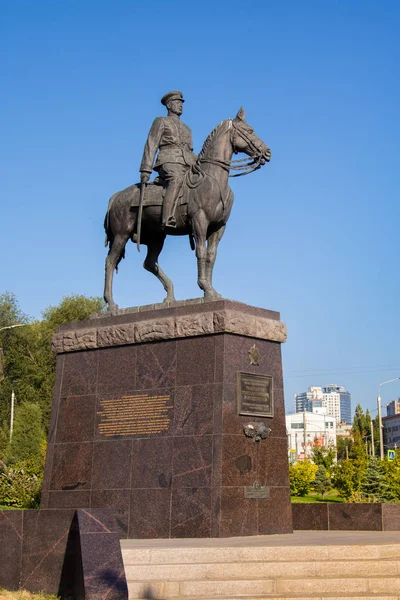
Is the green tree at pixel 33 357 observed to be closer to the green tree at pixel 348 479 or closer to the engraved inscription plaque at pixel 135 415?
the green tree at pixel 348 479

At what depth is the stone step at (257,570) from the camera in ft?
33.3

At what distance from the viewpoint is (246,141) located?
1579 centimetres

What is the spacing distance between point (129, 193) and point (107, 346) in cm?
311

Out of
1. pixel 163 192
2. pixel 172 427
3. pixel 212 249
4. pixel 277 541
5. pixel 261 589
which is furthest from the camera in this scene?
pixel 163 192

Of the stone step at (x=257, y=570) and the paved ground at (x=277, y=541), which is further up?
the paved ground at (x=277, y=541)

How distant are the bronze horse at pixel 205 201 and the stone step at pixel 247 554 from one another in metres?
5.40

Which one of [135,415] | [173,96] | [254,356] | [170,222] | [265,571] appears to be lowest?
[265,571]

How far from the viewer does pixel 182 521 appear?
13445mm

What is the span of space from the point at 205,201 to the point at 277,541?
6.29 metres

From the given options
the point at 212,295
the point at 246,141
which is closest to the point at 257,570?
the point at 212,295

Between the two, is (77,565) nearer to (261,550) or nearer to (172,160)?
(261,550)

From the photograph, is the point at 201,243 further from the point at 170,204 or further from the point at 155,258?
the point at 155,258

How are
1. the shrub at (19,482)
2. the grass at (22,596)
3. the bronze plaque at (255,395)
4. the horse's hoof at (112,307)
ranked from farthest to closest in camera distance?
1. the shrub at (19,482)
2. the horse's hoof at (112,307)
3. the bronze plaque at (255,395)
4. the grass at (22,596)

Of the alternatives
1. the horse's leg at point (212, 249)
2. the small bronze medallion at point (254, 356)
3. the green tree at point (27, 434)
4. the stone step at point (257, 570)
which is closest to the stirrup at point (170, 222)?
the horse's leg at point (212, 249)
